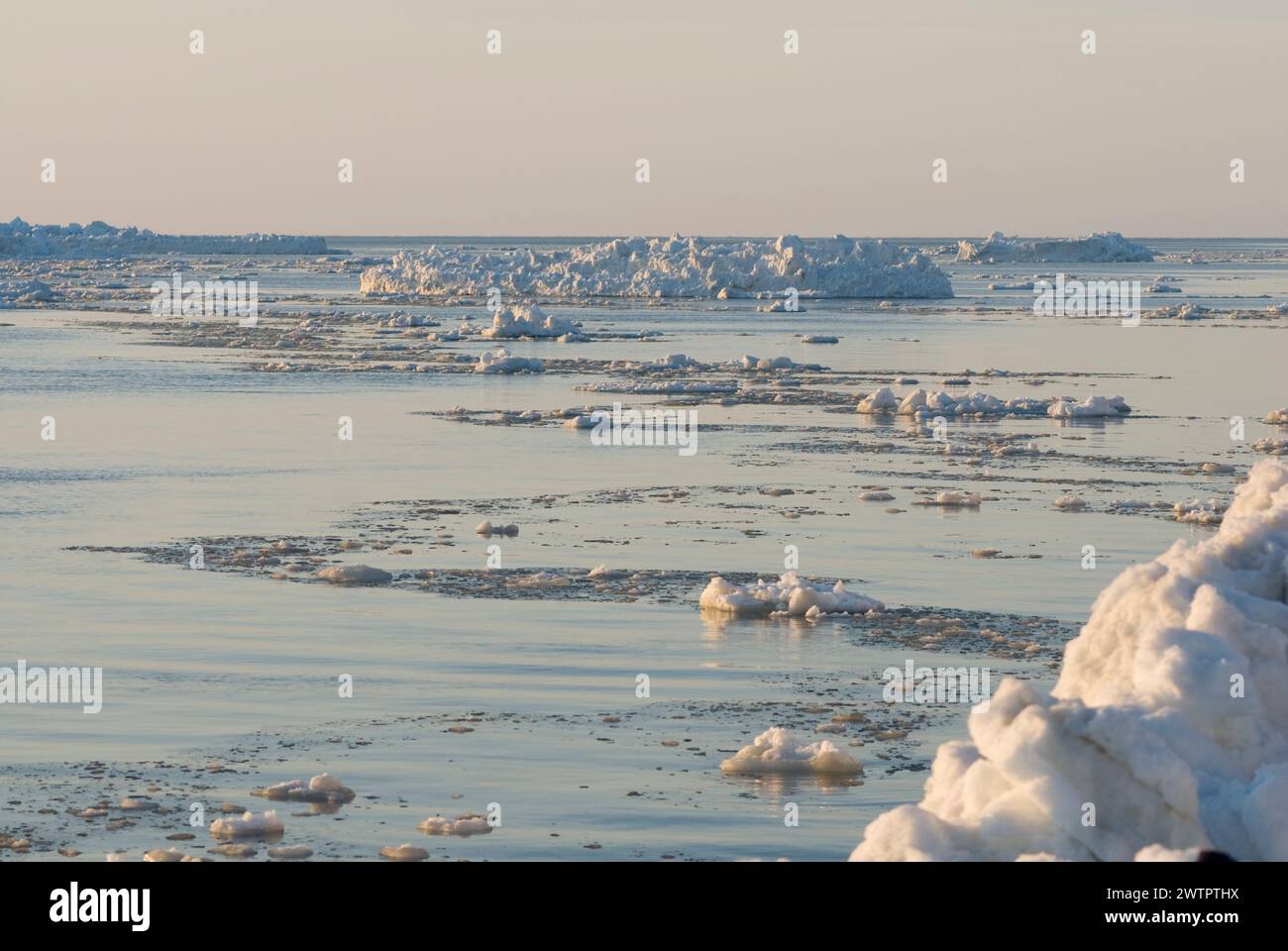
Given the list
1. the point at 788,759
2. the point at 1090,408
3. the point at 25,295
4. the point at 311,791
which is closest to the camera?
the point at 311,791

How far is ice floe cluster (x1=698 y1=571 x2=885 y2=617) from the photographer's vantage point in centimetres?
1452

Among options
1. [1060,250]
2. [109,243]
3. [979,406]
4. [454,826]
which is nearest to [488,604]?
[454,826]

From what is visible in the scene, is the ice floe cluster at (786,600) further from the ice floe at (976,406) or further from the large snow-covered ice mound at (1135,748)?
the ice floe at (976,406)

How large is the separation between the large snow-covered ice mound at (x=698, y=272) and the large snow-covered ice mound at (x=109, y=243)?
58.7 metres

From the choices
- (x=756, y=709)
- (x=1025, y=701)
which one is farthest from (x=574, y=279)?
(x=1025, y=701)

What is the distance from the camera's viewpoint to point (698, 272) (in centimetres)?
8588

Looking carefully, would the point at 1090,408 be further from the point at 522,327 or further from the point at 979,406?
the point at 522,327

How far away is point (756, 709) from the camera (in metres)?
11.5

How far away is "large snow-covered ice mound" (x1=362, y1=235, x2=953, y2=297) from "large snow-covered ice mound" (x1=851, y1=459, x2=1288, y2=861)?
78.2 m

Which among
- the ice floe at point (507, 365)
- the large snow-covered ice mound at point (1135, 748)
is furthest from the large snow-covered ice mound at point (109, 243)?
the large snow-covered ice mound at point (1135, 748)

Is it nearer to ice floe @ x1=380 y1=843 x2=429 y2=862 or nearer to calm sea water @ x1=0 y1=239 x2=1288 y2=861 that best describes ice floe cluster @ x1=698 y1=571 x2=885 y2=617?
calm sea water @ x1=0 y1=239 x2=1288 y2=861

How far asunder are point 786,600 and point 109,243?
531 ft

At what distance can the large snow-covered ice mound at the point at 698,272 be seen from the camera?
8444cm
